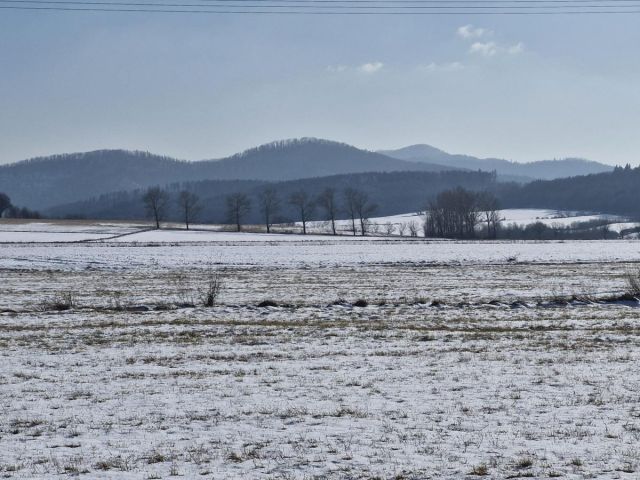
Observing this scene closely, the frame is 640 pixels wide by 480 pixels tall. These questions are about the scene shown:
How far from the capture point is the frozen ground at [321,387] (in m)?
8.64

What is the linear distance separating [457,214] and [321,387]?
419ft

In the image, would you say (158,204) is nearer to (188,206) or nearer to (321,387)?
(188,206)

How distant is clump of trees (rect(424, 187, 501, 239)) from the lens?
135m

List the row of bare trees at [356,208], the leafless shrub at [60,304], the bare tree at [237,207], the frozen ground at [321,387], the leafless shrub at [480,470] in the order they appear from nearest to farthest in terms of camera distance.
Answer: the leafless shrub at [480,470] → the frozen ground at [321,387] → the leafless shrub at [60,304] → the bare tree at [237,207] → the row of bare trees at [356,208]

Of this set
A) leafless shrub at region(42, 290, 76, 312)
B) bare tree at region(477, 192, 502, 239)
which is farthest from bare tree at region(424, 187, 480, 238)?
leafless shrub at region(42, 290, 76, 312)

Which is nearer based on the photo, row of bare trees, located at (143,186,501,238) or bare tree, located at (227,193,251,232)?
bare tree, located at (227,193,251,232)

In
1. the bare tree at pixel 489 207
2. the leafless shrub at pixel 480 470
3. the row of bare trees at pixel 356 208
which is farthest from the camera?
the bare tree at pixel 489 207

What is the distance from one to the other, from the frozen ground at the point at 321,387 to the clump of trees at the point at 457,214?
104186mm

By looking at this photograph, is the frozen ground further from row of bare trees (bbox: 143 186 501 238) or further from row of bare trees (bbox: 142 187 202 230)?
row of bare trees (bbox: 143 186 501 238)

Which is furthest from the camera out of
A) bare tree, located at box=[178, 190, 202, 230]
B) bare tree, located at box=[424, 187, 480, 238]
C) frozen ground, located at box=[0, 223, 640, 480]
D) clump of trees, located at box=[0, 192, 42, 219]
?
clump of trees, located at box=[0, 192, 42, 219]

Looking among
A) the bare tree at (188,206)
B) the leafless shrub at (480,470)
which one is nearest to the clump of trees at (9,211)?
the bare tree at (188,206)

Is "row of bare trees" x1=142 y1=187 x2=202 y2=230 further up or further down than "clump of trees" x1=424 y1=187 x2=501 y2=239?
further up

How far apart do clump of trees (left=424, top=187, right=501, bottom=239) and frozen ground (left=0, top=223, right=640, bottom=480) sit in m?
104

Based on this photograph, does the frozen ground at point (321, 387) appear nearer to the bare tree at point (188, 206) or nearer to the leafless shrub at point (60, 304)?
the leafless shrub at point (60, 304)
